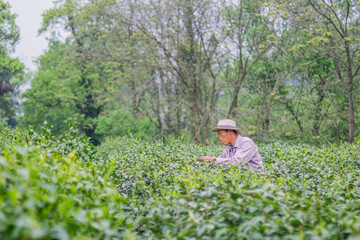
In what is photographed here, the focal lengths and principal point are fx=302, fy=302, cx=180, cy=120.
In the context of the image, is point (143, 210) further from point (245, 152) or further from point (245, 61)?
point (245, 61)

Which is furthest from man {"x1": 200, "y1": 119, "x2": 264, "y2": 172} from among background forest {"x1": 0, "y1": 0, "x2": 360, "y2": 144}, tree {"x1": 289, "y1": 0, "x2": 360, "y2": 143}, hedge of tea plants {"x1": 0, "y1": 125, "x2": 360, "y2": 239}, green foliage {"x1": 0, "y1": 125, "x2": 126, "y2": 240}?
background forest {"x1": 0, "y1": 0, "x2": 360, "y2": 144}

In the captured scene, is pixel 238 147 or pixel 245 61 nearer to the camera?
pixel 238 147

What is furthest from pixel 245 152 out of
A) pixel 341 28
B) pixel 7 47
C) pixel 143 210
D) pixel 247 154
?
pixel 7 47

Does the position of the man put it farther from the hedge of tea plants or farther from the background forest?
the background forest

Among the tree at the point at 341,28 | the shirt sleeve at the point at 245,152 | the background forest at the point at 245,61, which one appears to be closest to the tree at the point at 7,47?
the background forest at the point at 245,61

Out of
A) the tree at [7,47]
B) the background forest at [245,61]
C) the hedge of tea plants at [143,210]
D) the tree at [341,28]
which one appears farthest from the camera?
the tree at [7,47]

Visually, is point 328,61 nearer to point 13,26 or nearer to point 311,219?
point 311,219

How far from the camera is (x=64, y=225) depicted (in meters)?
1.58

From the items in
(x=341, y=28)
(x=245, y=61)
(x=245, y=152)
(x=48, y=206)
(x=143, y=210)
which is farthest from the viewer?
(x=245, y=61)

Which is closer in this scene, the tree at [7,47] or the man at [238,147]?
the man at [238,147]

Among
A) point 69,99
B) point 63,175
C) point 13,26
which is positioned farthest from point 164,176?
point 13,26

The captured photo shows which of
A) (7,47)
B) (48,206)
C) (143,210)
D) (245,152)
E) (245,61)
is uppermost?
(7,47)

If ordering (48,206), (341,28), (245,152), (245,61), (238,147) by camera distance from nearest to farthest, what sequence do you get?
1. (48,206)
2. (245,152)
3. (238,147)
4. (341,28)
5. (245,61)

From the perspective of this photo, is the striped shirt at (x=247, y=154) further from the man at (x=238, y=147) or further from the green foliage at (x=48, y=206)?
Answer: the green foliage at (x=48, y=206)
